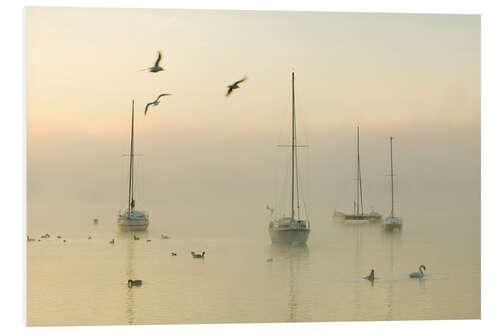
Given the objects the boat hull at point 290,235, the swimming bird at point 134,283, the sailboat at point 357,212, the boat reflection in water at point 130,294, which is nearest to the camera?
the boat reflection in water at point 130,294

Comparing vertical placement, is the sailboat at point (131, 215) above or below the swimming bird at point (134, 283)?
above

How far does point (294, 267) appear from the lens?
8242mm

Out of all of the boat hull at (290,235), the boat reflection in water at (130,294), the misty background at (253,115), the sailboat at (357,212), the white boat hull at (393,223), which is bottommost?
the boat reflection in water at (130,294)

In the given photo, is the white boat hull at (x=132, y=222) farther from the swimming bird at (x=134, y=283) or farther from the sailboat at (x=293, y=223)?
the sailboat at (x=293, y=223)

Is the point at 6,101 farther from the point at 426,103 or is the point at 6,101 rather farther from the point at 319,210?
the point at 426,103

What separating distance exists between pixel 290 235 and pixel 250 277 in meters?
0.52

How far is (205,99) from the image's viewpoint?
8352 millimetres

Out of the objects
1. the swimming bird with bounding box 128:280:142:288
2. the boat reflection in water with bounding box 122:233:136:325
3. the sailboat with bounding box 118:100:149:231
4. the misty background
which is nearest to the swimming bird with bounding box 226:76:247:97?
the misty background

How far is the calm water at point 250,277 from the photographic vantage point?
7871mm

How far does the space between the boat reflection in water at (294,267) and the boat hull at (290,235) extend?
5cm

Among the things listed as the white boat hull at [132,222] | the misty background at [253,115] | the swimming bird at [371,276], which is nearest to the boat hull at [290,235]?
the misty background at [253,115]

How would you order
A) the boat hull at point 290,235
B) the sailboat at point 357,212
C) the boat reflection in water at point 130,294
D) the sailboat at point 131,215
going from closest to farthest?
the boat reflection in water at point 130,294 < the sailboat at point 131,215 < the boat hull at point 290,235 < the sailboat at point 357,212

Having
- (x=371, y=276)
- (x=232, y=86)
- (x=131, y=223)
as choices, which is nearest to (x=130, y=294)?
(x=131, y=223)

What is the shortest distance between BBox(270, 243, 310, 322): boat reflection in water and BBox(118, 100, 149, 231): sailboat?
124cm
